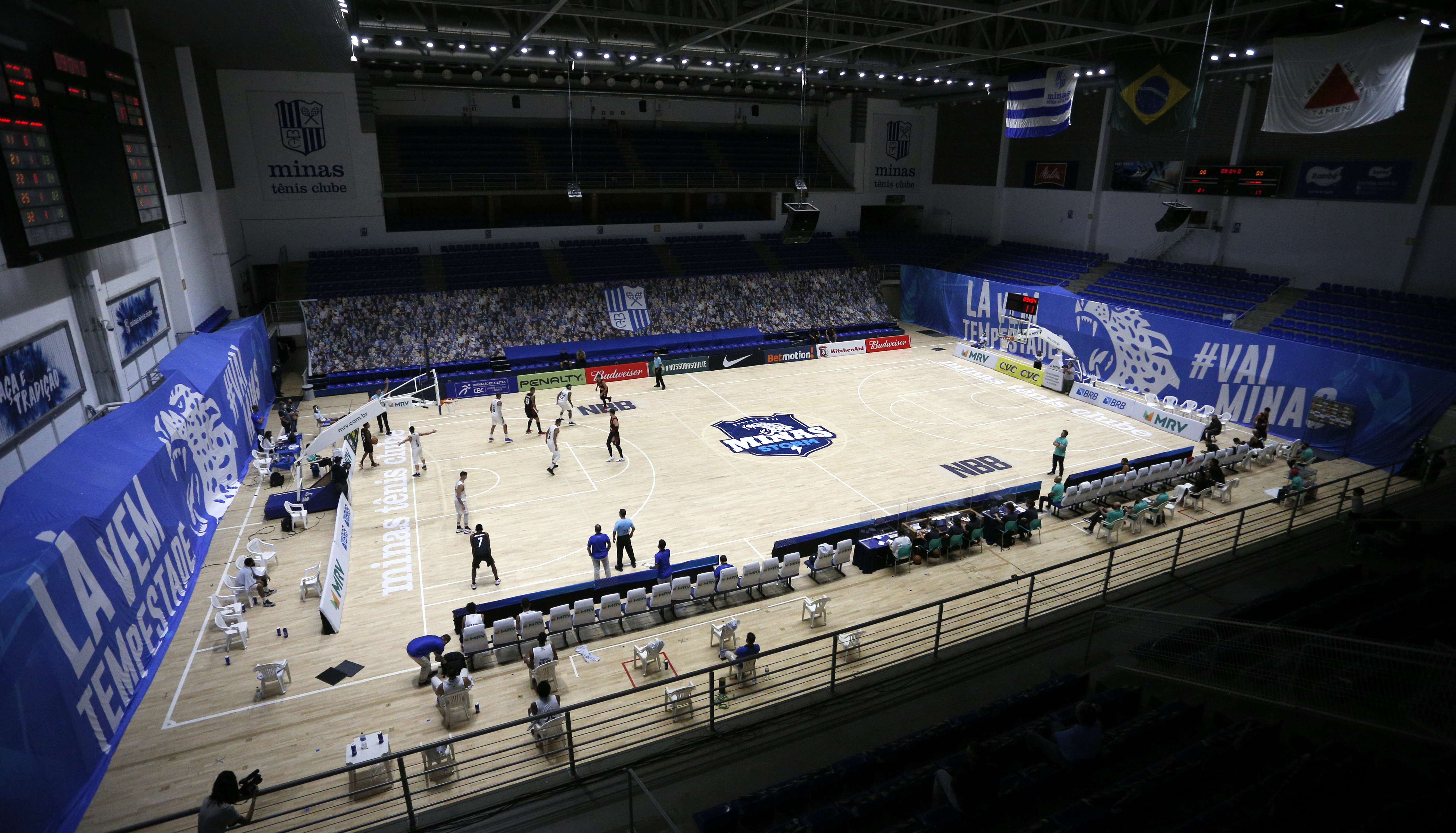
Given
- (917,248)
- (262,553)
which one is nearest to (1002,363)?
(917,248)

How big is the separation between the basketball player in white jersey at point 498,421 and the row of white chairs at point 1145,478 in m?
14.7

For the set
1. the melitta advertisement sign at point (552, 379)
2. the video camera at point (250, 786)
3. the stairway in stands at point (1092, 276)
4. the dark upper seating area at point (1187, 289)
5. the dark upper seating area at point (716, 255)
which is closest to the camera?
the video camera at point (250, 786)

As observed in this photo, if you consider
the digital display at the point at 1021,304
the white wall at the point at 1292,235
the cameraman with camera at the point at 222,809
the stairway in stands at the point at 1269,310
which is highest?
the white wall at the point at 1292,235

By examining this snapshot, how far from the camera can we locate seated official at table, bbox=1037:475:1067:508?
1595cm

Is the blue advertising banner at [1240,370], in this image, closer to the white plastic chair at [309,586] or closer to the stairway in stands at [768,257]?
the stairway in stands at [768,257]

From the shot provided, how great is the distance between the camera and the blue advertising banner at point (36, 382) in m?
10.4

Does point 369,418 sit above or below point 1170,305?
below

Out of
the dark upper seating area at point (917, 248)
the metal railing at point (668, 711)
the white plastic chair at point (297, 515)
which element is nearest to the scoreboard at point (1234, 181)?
the dark upper seating area at point (917, 248)

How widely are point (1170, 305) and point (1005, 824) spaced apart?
25.5 m

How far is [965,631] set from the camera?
1100cm

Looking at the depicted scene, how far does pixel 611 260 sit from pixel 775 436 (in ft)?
53.9

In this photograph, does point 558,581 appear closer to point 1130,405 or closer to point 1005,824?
point 1005,824

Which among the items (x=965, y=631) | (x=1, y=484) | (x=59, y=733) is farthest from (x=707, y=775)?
(x=1, y=484)

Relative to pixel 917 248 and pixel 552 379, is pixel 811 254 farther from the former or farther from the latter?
pixel 552 379
